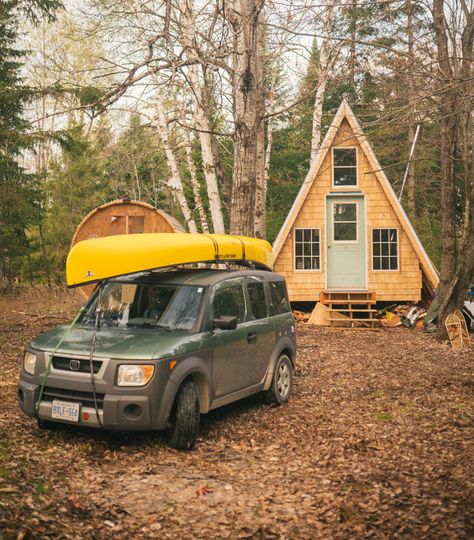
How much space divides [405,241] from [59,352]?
15.4m

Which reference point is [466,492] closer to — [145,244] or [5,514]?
[5,514]

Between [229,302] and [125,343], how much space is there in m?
1.67

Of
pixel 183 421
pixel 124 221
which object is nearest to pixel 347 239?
pixel 124 221

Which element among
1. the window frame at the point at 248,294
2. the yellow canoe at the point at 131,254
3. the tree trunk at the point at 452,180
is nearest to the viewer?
the yellow canoe at the point at 131,254

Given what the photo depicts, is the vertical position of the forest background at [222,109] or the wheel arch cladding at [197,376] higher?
the forest background at [222,109]

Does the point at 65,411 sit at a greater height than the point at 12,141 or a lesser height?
lesser

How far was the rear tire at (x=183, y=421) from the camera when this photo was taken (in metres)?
6.44

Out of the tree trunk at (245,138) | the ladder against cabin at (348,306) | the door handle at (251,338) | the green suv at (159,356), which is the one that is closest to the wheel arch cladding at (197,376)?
the green suv at (159,356)

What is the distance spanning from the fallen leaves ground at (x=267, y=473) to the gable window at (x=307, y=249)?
10.7 meters

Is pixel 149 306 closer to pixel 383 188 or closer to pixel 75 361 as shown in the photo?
pixel 75 361

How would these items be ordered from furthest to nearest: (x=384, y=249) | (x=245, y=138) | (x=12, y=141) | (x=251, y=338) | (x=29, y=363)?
1. (x=384, y=249)
2. (x=12, y=141)
3. (x=245, y=138)
4. (x=251, y=338)
5. (x=29, y=363)

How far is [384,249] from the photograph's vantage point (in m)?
20.3

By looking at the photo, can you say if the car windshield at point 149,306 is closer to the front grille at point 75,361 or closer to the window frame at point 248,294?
the front grille at point 75,361

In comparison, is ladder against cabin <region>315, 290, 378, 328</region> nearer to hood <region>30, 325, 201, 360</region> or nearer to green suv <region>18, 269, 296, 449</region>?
green suv <region>18, 269, 296, 449</region>
